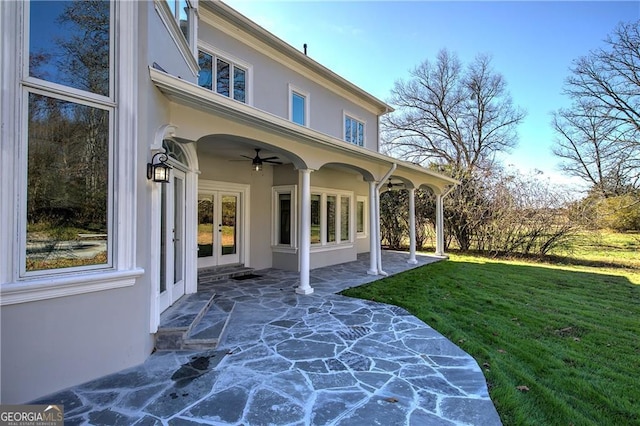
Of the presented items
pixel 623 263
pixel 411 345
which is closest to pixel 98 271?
pixel 411 345

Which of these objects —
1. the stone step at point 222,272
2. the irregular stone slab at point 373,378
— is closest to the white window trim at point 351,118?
the stone step at point 222,272

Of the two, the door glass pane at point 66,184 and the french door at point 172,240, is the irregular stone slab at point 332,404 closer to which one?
the door glass pane at point 66,184

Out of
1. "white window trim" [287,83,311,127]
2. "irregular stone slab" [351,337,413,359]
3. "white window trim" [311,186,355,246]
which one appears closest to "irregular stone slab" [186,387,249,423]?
"irregular stone slab" [351,337,413,359]

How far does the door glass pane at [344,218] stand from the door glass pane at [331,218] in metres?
0.40

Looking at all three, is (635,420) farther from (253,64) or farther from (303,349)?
(253,64)

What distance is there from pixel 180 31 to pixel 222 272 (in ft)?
17.1

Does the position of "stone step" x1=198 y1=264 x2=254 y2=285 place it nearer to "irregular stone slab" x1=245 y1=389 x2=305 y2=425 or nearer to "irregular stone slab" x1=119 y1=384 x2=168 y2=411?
"irregular stone slab" x1=119 y1=384 x2=168 y2=411

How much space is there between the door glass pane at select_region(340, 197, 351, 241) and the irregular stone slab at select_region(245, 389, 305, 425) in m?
7.97

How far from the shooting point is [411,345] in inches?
163

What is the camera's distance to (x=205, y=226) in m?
7.93

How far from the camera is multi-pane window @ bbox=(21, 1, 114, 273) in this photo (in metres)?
2.80

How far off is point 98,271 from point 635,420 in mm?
5119

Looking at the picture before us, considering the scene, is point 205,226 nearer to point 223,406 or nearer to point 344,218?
point 344,218

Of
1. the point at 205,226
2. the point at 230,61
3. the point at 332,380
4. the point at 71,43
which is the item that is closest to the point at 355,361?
the point at 332,380
